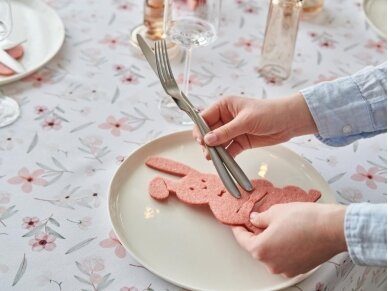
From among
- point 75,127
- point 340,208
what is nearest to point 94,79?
point 75,127

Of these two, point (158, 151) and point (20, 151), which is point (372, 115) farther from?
point (20, 151)

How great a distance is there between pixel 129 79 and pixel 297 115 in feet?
0.98

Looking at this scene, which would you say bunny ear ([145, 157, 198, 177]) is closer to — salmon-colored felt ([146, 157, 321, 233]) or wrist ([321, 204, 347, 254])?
salmon-colored felt ([146, 157, 321, 233])

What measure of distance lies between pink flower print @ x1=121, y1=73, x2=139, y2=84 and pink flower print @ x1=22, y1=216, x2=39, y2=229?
0.32 meters

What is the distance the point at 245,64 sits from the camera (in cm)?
108

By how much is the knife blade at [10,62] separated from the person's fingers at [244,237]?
45 centimetres

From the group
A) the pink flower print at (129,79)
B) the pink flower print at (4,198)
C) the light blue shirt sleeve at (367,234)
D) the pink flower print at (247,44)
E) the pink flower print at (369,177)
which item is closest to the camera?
the light blue shirt sleeve at (367,234)

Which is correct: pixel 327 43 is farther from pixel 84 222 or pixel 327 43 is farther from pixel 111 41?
pixel 84 222

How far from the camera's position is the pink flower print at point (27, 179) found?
0.80 m

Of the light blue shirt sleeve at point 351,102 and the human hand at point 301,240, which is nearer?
the human hand at point 301,240

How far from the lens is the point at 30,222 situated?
76 centimetres

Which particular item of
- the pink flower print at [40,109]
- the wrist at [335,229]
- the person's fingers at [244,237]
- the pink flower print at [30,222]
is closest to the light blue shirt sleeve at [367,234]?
the wrist at [335,229]

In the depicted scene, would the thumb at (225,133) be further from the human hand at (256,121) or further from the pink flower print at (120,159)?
the pink flower print at (120,159)

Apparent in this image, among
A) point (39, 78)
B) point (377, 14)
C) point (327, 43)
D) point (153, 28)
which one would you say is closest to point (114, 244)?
point (39, 78)
